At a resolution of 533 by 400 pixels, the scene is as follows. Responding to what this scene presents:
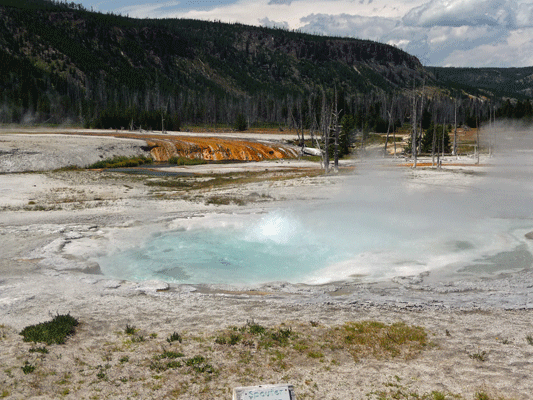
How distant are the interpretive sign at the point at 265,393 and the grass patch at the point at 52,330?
4.67 m

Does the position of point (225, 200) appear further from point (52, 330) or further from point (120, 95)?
point (120, 95)

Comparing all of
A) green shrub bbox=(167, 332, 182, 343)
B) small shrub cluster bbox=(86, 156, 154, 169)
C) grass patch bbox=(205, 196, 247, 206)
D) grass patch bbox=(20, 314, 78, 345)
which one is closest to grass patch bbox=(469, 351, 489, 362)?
green shrub bbox=(167, 332, 182, 343)

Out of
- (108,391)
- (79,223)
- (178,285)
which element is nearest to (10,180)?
(79,223)

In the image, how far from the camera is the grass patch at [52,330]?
27.9 feet

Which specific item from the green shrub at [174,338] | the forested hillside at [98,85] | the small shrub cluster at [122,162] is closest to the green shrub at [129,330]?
the green shrub at [174,338]

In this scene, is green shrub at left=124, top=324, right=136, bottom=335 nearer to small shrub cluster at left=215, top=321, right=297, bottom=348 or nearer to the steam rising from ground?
small shrub cluster at left=215, top=321, right=297, bottom=348

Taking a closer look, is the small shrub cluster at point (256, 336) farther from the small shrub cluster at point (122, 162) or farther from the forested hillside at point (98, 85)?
the forested hillside at point (98, 85)

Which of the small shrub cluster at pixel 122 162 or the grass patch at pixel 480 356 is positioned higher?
A: the small shrub cluster at pixel 122 162

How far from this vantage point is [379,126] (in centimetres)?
10888

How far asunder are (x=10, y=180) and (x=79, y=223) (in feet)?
59.4

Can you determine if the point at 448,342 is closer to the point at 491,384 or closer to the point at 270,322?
the point at 491,384

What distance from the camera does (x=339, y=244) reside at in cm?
1733

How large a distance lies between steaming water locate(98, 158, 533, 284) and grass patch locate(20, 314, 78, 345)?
4.71 meters

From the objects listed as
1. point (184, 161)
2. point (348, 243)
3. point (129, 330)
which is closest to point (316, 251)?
point (348, 243)
